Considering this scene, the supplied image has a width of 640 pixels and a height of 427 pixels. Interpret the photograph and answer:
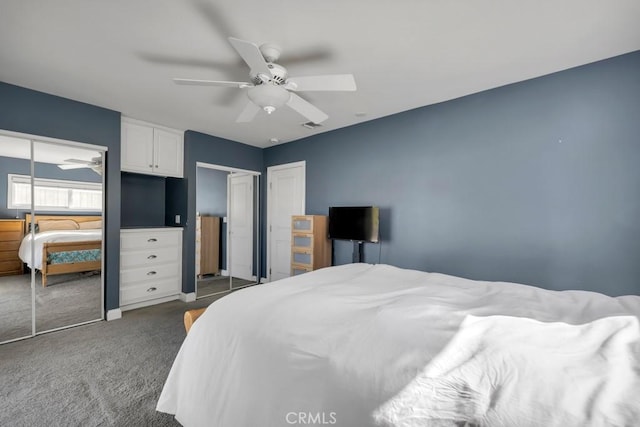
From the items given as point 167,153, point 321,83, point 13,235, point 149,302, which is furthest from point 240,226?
point 321,83

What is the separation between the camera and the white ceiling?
69.2 inches

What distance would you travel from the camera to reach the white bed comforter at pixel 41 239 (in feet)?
9.25

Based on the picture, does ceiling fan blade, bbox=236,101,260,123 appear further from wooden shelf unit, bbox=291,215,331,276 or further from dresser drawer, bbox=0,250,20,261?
dresser drawer, bbox=0,250,20,261

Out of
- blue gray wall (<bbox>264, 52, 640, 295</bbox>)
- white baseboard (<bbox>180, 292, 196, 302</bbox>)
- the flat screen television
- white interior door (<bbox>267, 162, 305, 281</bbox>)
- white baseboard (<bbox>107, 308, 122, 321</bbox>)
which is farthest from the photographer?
white interior door (<bbox>267, 162, 305, 281</bbox>)

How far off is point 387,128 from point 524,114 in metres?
1.44

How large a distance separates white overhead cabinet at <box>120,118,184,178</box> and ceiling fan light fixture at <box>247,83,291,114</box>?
252cm

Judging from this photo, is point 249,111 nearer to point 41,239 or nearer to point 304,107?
point 304,107

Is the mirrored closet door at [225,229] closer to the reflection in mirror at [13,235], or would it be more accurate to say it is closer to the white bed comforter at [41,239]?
the white bed comforter at [41,239]

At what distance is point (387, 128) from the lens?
359 cm

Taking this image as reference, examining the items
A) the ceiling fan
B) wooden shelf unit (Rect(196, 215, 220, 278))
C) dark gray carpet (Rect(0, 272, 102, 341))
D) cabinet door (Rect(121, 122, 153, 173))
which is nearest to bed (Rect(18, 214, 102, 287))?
dark gray carpet (Rect(0, 272, 102, 341))

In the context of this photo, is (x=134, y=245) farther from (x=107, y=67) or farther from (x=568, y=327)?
(x=568, y=327)

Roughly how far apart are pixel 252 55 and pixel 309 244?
2.62 metres

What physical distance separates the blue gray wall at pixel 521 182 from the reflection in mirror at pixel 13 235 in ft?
12.1

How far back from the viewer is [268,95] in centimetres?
205
